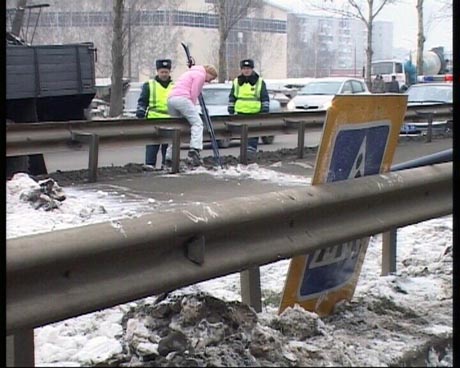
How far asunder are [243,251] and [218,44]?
43.4 feet

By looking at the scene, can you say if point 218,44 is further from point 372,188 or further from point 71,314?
point 71,314

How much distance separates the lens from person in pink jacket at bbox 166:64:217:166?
41.3 ft

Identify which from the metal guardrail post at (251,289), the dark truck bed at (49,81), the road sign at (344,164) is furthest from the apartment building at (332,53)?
the metal guardrail post at (251,289)

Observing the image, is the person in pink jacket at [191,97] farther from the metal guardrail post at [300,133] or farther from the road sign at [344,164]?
the road sign at [344,164]

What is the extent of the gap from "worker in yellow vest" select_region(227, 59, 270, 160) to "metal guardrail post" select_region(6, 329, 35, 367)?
11390 millimetres

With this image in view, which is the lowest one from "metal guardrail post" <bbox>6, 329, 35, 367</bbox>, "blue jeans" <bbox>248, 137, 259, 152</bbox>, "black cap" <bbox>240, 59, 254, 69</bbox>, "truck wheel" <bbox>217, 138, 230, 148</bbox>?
"blue jeans" <bbox>248, 137, 259, 152</bbox>

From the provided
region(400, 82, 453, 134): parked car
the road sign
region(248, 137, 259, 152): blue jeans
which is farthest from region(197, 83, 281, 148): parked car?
the road sign

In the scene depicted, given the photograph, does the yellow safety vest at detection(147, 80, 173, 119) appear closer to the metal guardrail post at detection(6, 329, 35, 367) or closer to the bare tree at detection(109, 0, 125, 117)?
the bare tree at detection(109, 0, 125, 117)

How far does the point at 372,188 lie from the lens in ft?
14.4

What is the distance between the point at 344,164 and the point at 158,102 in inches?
353

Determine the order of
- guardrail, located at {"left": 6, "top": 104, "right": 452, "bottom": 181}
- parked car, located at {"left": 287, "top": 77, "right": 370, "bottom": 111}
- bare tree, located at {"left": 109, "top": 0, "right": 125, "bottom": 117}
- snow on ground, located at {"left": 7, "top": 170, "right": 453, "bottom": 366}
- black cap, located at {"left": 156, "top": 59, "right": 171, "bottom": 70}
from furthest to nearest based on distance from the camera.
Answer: parked car, located at {"left": 287, "top": 77, "right": 370, "bottom": 111} → bare tree, located at {"left": 109, "top": 0, "right": 125, "bottom": 117} → black cap, located at {"left": 156, "top": 59, "right": 171, "bottom": 70} → guardrail, located at {"left": 6, "top": 104, "right": 452, "bottom": 181} → snow on ground, located at {"left": 7, "top": 170, "right": 453, "bottom": 366}

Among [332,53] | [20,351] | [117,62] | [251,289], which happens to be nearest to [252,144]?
[117,62]

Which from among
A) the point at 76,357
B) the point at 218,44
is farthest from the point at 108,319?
the point at 218,44

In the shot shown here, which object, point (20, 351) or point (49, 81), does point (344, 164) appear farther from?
point (49, 81)
